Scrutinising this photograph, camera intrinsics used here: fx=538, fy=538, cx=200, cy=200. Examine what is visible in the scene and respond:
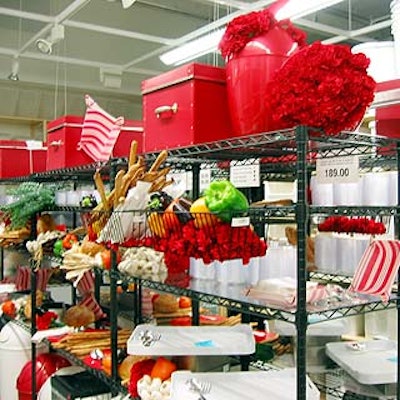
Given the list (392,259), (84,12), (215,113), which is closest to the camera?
(392,259)

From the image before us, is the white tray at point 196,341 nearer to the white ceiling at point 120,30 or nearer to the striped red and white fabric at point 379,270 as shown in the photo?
the striped red and white fabric at point 379,270

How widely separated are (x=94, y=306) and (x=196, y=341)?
46.8 inches

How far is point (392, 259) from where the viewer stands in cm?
177

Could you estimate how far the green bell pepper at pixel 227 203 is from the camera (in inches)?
68.3

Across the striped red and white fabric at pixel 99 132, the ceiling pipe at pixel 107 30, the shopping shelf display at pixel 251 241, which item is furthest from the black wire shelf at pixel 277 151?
the ceiling pipe at pixel 107 30

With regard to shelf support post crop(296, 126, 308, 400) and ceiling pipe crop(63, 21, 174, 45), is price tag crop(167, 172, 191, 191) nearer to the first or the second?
shelf support post crop(296, 126, 308, 400)

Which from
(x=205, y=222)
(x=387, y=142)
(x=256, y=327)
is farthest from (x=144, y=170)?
(x=256, y=327)

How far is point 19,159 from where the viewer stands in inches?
168

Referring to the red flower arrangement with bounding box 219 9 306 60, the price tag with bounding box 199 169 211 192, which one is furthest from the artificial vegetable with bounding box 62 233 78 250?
the red flower arrangement with bounding box 219 9 306 60

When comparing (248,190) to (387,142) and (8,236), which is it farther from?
(8,236)

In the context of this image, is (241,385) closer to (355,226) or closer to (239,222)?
(239,222)

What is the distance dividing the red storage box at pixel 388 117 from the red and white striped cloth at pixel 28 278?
2434 millimetres

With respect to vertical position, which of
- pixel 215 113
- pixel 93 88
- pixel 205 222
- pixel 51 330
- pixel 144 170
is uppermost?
pixel 93 88

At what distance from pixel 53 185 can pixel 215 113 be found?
6.84 ft
